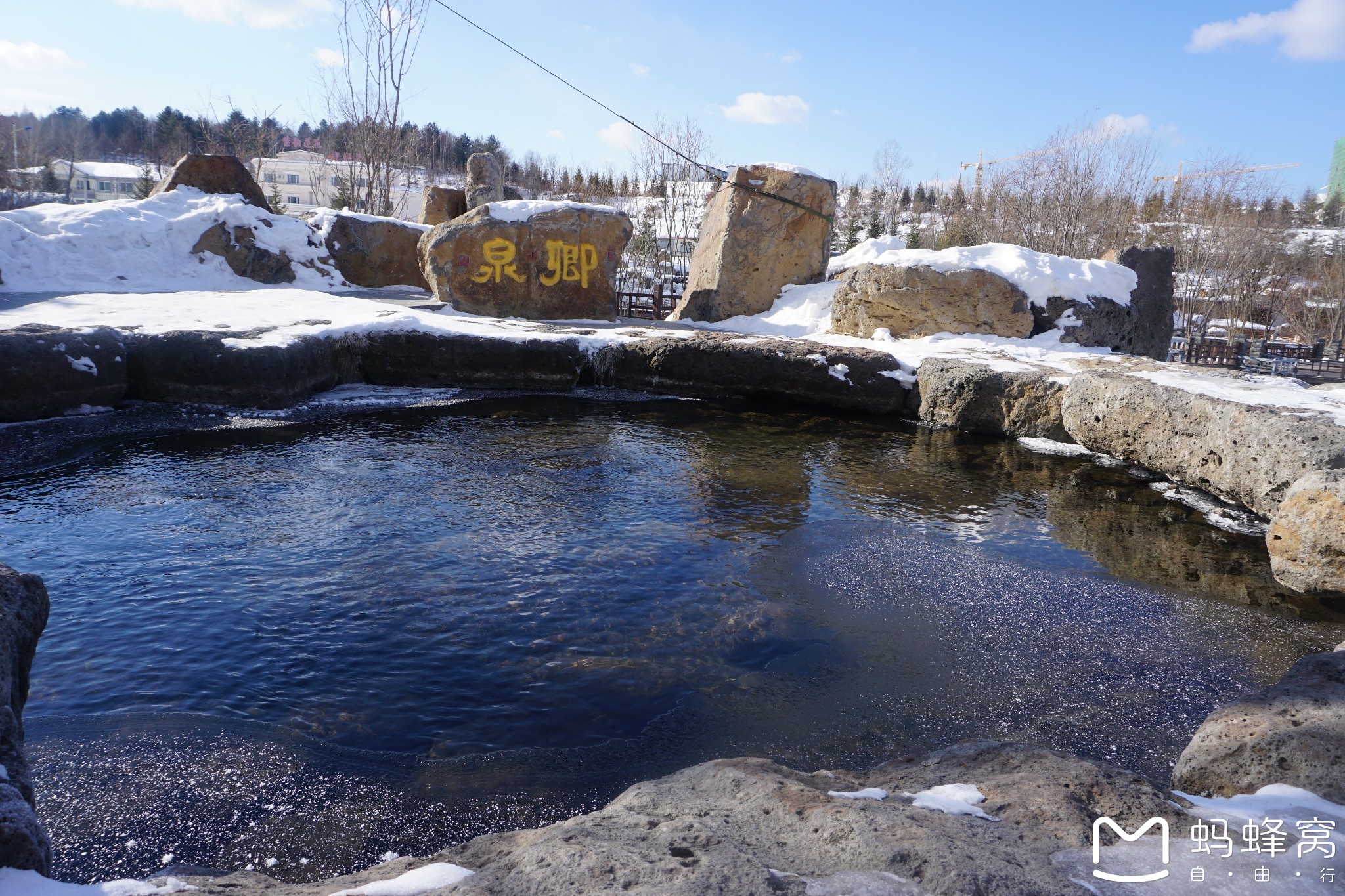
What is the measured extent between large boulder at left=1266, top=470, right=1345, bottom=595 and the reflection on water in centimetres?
19

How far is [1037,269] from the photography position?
11.7 m

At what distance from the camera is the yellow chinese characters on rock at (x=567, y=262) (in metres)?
13.0

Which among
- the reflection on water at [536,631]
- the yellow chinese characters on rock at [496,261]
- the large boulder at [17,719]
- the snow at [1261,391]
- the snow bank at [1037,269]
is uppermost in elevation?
the snow bank at [1037,269]

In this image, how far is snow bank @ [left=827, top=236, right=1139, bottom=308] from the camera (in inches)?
455

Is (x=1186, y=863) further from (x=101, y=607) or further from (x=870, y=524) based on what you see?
(x=101, y=607)

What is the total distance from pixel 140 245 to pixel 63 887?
47.4 ft

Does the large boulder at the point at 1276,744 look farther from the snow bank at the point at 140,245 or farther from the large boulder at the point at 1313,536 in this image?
the snow bank at the point at 140,245

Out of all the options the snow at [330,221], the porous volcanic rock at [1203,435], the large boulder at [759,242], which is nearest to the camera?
the porous volcanic rock at [1203,435]

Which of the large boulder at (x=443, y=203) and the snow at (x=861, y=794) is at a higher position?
the large boulder at (x=443, y=203)

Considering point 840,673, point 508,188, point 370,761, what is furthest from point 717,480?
point 508,188

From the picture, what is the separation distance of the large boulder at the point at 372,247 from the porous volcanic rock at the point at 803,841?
14597 mm

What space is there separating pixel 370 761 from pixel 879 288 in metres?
10.7

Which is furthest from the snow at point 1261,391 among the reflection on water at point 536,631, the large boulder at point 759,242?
the large boulder at point 759,242

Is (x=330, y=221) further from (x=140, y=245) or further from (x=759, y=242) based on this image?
(x=759, y=242)
